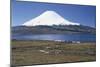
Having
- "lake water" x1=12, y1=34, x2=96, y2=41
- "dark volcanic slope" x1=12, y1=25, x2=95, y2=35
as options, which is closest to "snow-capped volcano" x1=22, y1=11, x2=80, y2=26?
"dark volcanic slope" x1=12, y1=25, x2=95, y2=35

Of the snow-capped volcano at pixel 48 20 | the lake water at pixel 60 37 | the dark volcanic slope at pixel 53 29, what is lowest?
the lake water at pixel 60 37

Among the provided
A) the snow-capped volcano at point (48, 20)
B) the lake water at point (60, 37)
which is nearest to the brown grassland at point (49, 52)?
the lake water at point (60, 37)

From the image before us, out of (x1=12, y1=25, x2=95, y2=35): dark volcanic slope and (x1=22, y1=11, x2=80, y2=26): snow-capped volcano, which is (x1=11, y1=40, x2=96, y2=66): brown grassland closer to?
(x1=12, y1=25, x2=95, y2=35): dark volcanic slope

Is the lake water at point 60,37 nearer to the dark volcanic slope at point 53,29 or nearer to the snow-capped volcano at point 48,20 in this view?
the dark volcanic slope at point 53,29

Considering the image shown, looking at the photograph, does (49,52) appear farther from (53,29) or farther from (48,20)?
(48,20)
